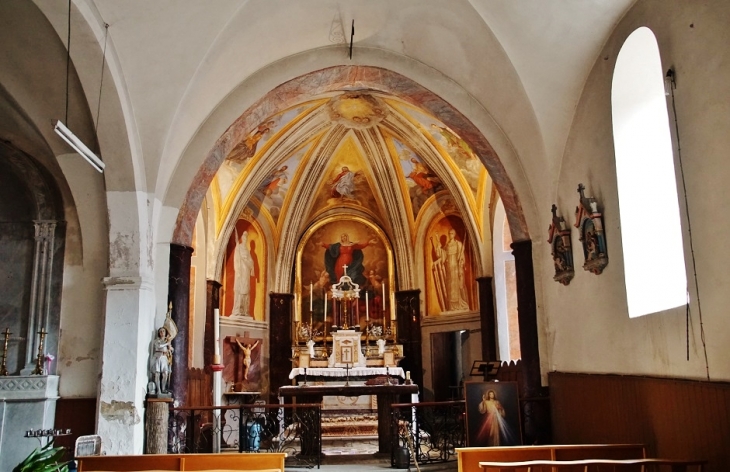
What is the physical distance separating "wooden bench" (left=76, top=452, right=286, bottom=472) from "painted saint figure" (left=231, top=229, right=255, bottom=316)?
27.3 ft

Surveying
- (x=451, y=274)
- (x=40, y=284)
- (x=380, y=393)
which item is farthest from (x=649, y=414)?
(x=451, y=274)

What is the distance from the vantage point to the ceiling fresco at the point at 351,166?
12.7 metres

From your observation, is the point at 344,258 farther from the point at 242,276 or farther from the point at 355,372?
the point at 355,372

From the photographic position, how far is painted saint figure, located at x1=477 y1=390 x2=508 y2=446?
7977 mm

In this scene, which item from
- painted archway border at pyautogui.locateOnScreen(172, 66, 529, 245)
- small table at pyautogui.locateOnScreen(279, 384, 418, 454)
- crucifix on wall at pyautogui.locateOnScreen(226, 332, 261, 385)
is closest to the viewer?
painted archway border at pyautogui.locateOnScreen(172, 66, 529, 245)

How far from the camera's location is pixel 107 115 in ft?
24.9

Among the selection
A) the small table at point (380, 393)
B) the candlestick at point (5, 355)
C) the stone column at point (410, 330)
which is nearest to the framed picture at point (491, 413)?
the small table at point (380, 393)

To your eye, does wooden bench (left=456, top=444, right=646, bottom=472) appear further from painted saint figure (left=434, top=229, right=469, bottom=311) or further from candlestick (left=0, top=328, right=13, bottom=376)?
painted saint figure (left=434, top=229, right=469, bottom=311)

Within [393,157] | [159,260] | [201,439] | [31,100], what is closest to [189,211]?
[159,260]

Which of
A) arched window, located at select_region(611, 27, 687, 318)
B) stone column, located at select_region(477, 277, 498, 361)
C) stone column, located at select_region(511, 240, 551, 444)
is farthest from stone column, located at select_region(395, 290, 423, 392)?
arched window, located at select_region(611, 27, 687, 318)

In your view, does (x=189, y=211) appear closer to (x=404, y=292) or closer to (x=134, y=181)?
(x=134, y=181)

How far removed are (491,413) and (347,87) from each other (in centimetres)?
540

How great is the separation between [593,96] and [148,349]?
605cm

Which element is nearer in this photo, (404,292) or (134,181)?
(134,181)
